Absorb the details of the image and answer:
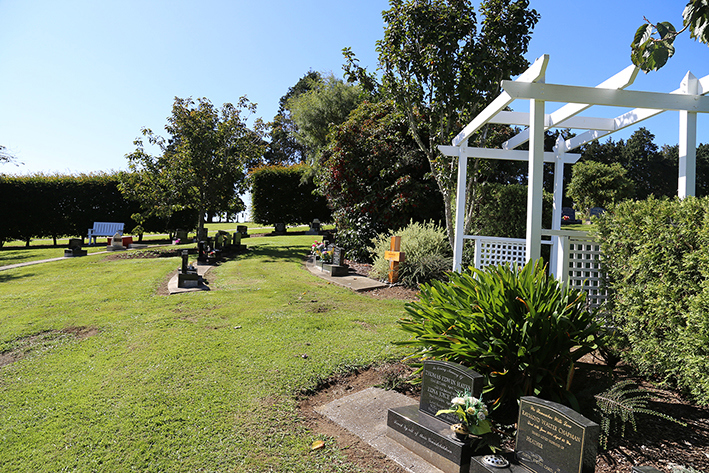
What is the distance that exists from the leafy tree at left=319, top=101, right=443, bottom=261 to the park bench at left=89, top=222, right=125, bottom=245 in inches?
429

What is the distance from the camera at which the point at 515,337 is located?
133 inches

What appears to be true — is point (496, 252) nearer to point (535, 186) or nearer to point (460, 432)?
point (535, 186)

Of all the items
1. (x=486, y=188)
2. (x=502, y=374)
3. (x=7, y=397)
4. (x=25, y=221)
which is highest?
(x=486, y=188)

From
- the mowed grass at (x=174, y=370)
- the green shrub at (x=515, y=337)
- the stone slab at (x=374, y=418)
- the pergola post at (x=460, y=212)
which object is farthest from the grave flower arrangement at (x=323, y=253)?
the green shrub at (x=515, y=337)

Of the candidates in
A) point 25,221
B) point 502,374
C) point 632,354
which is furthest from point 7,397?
point 25,221

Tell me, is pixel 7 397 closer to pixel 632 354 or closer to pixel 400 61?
pixel 632 354

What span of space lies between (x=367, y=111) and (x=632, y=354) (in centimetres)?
1151

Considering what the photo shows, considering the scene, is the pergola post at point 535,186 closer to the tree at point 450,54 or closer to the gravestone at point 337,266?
the tree at point 450,54

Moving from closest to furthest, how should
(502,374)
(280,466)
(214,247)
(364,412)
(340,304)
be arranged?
1. (280,466)
2. (502,374)
3. (364,412)
4. (340,304)
5. (214,247)

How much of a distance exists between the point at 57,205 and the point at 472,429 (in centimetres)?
2133

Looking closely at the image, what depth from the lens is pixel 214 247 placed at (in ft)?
44.8

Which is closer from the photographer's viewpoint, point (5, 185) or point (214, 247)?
point (214, 247)

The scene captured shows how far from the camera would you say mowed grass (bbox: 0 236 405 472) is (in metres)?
3.06

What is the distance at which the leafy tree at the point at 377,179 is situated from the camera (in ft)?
39.9
